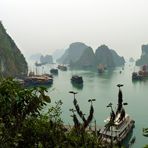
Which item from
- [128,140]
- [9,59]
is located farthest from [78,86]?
[128,140]

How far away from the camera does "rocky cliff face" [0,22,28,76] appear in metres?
131

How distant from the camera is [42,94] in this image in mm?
6750

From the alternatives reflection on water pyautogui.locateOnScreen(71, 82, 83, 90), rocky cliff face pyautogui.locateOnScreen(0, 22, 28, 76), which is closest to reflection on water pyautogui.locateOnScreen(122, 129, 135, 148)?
reflection on water pyautogui.locateOnScreen(71, 82, 83, 90)

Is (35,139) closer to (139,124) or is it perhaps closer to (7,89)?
(7,89)

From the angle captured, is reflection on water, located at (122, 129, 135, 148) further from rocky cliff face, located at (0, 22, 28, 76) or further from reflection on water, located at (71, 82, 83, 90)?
rocky cliff face, located at (0, 22, 28, 76)

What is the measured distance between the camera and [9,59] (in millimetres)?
136625

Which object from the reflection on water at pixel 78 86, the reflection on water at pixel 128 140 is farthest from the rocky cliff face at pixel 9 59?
the reflection on water at pixel 128 140

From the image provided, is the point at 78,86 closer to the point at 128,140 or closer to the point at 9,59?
the point at 9,59

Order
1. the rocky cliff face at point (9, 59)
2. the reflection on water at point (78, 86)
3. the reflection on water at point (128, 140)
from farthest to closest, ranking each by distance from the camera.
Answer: the rocky cliff face at point (9, 59)
the reflection on water at point (78, 86)
the reflection on water at point (128, 140)

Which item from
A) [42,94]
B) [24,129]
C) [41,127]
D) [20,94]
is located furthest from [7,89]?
[41,127]

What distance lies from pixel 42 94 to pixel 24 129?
161 centimetres

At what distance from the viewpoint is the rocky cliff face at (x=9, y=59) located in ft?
431

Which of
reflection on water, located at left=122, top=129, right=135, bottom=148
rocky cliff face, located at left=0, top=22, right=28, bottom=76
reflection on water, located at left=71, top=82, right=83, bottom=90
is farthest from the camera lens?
rocky cliff face, located at left=0, top=22, right=28, bottom=76

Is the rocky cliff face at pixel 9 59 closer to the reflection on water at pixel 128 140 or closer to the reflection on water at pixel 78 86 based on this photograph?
the reflection on water at pixel 78 86
